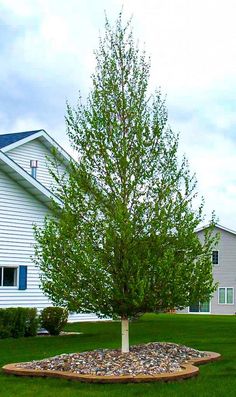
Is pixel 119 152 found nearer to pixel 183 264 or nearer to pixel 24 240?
pixel 183 264

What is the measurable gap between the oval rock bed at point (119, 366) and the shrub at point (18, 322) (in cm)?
836

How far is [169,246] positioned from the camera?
1355cm

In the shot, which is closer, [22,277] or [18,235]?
[22,277]

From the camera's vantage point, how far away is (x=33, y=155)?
29.6 m

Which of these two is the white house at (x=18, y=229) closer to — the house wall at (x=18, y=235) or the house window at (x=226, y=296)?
the house wall at (x=18, y=235)

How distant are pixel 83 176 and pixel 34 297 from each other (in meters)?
12.2

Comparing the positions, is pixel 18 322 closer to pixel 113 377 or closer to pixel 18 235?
pixel 18 235

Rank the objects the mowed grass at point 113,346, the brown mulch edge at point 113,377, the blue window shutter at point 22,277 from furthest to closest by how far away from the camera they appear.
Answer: the blue window shutter at point 22,277
the brown mulch edge at point 113,377
the mowed grass at point 113,346

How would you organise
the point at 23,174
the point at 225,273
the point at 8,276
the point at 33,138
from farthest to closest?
the point at 225,273 < the point at 33,138 < the point at 8,276 < the point at 23,174

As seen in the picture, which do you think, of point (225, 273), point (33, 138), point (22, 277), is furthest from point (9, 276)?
point (225, 273)

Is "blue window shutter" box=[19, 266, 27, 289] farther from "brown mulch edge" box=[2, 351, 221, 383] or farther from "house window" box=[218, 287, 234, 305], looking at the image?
"house window" box=[218, 287, 234, 305]

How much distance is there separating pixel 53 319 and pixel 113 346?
20.2ft

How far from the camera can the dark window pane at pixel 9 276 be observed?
24156 millimetres

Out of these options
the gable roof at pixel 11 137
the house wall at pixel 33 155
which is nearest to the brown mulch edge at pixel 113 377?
the gable roof at pixel 11 137
